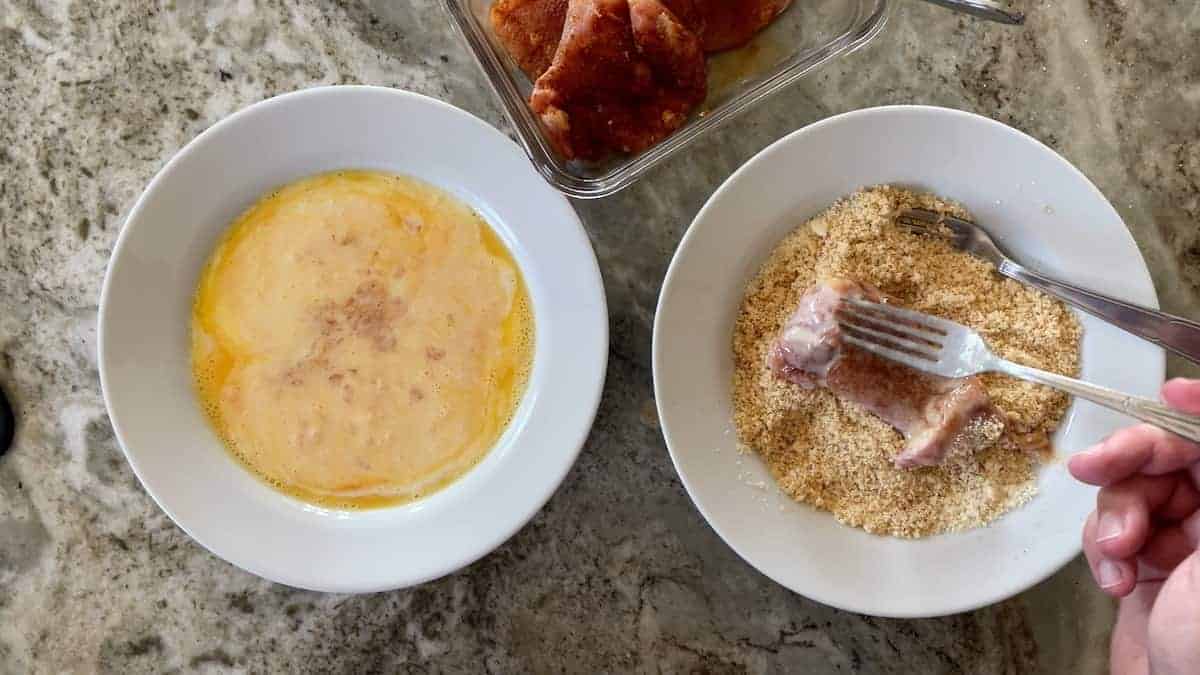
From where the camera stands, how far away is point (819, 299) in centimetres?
118

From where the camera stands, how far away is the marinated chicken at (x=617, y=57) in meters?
1.20

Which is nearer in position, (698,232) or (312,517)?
(698,232)

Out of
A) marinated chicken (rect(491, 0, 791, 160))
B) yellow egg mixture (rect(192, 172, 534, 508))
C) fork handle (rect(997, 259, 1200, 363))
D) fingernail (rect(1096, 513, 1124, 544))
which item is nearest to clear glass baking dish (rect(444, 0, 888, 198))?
marinated chicken (rect(491, 0, 791, 160))

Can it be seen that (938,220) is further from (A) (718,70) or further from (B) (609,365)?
(B) (609,365)

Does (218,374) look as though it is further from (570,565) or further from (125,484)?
(570,565)

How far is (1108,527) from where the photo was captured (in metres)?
1.07

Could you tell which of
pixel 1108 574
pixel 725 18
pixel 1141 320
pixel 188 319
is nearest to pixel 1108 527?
pixel 1108 574

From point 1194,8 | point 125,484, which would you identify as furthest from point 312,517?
point 1194,8

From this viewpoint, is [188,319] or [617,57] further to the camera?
[188,319]

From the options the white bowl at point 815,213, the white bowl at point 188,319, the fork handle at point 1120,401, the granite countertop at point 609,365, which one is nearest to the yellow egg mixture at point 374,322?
the white bowl at point 188,319

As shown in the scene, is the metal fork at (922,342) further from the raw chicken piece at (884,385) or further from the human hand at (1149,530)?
the human hand at (1149,530)

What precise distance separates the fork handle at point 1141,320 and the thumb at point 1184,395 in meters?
0.12

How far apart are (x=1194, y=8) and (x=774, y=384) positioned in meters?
0.86

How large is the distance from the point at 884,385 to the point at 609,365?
0.41 metres
